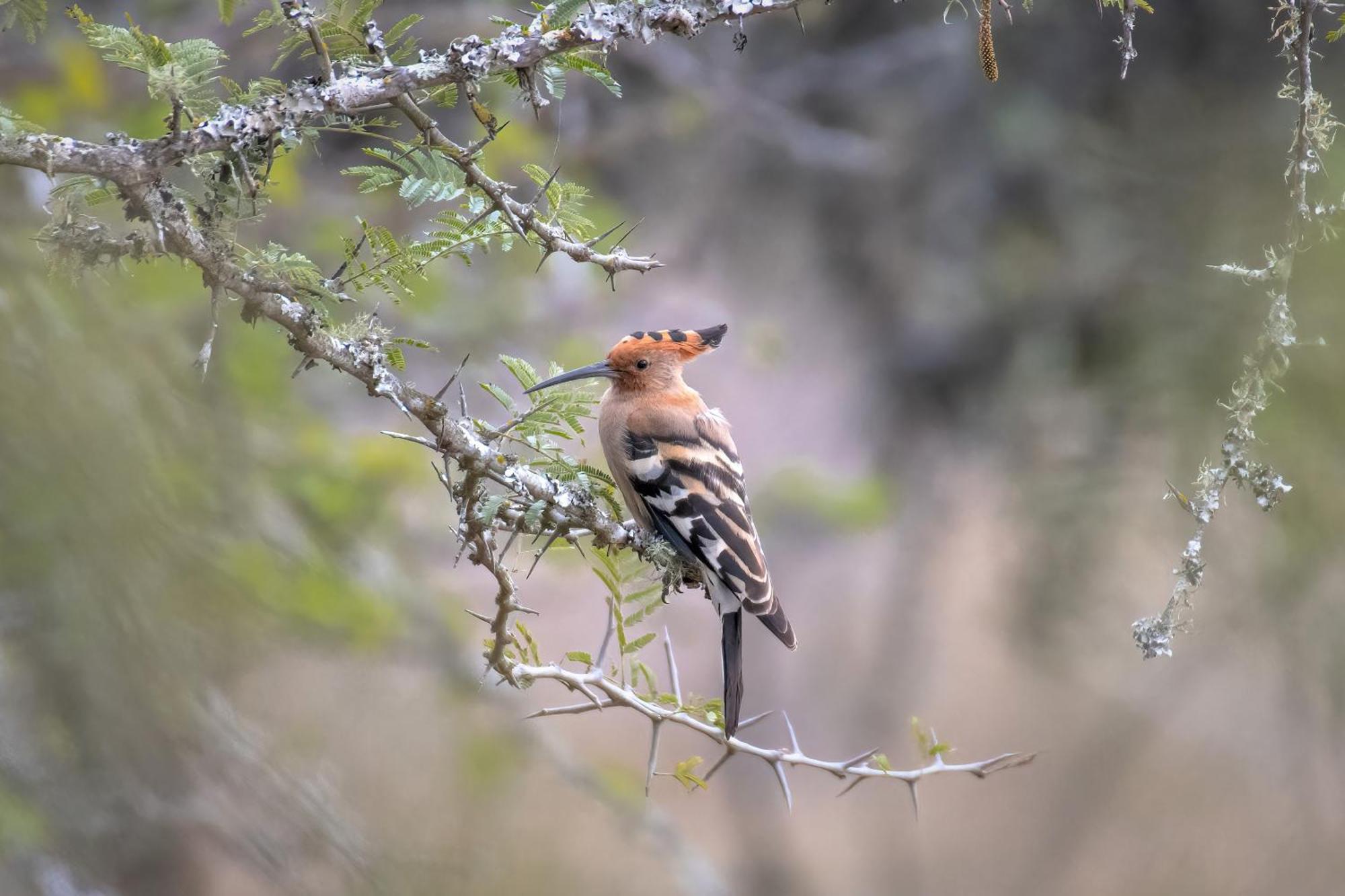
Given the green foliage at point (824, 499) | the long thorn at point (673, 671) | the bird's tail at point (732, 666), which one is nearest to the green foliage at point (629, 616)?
the long thorn at point (673, 671)

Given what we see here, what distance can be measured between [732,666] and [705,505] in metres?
0.37

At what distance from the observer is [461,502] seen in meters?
1.66

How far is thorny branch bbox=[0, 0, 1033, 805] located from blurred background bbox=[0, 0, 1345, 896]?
0.44 ft

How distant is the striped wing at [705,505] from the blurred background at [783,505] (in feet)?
1.96

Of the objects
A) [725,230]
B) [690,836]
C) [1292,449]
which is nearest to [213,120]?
[1292,449]

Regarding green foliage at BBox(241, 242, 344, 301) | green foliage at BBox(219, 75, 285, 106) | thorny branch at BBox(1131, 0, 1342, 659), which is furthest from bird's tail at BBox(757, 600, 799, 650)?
green foliage at BBox(219, 75, 285, 106)

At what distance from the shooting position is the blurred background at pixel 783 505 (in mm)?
1166

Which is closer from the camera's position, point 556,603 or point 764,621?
point 764,621

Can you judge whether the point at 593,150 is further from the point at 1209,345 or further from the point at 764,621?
the point at 764,621

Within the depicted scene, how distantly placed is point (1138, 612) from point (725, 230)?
8.66ft

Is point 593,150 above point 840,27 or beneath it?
beneath

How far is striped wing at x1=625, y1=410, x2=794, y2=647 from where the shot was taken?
2.63 meters

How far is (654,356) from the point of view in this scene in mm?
3146

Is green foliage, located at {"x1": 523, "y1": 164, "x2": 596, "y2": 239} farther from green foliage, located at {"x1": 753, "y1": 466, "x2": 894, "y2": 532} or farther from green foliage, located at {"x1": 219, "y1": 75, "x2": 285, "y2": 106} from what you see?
green foliage, located at {"x1": 753, "y1": 466, "x2": 894, "y2": 532}
